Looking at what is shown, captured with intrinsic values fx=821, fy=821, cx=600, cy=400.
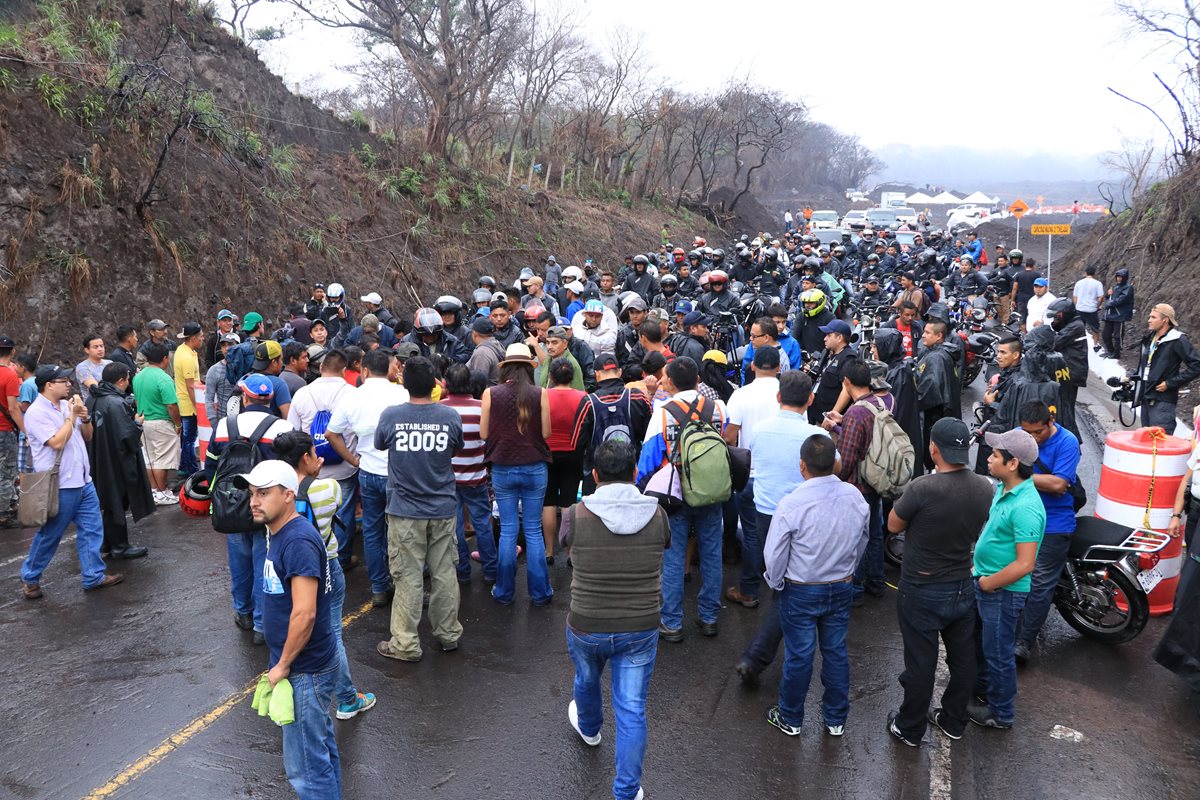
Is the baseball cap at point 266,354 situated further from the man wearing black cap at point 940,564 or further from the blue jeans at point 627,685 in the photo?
the man wearing black cap at point 940,564

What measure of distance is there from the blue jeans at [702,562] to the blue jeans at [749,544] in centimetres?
50

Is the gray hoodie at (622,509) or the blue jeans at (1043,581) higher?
the gray hoodie at (622,509)

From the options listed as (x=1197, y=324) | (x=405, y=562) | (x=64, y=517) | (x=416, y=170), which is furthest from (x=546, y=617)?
(x=416, y=170)

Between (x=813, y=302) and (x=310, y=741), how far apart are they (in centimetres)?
735

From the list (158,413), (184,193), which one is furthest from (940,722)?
(184,193)

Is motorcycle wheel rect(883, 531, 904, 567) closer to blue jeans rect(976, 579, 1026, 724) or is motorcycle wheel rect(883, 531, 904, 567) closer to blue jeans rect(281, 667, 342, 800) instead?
blue jeans rect(976, 579, 1026, 724)

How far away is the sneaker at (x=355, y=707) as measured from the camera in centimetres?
481

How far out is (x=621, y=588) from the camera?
3.89 metres

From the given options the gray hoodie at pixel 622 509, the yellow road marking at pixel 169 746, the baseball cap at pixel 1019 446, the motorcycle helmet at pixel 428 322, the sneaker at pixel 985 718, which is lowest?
the yellow road marking at pixel 169 746

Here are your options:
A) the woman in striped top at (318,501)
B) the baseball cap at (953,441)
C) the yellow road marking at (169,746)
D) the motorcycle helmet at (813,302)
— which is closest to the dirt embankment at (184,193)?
the yellow road marking at (169,746)

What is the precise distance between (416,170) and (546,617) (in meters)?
18.1

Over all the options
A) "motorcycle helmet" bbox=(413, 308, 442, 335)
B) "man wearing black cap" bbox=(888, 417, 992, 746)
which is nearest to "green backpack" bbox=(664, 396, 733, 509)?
"man wearing black cap" bbox=(888, 417, 992, 746)

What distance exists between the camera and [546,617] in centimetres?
613

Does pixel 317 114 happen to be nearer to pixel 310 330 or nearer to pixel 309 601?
pixel 310 330
